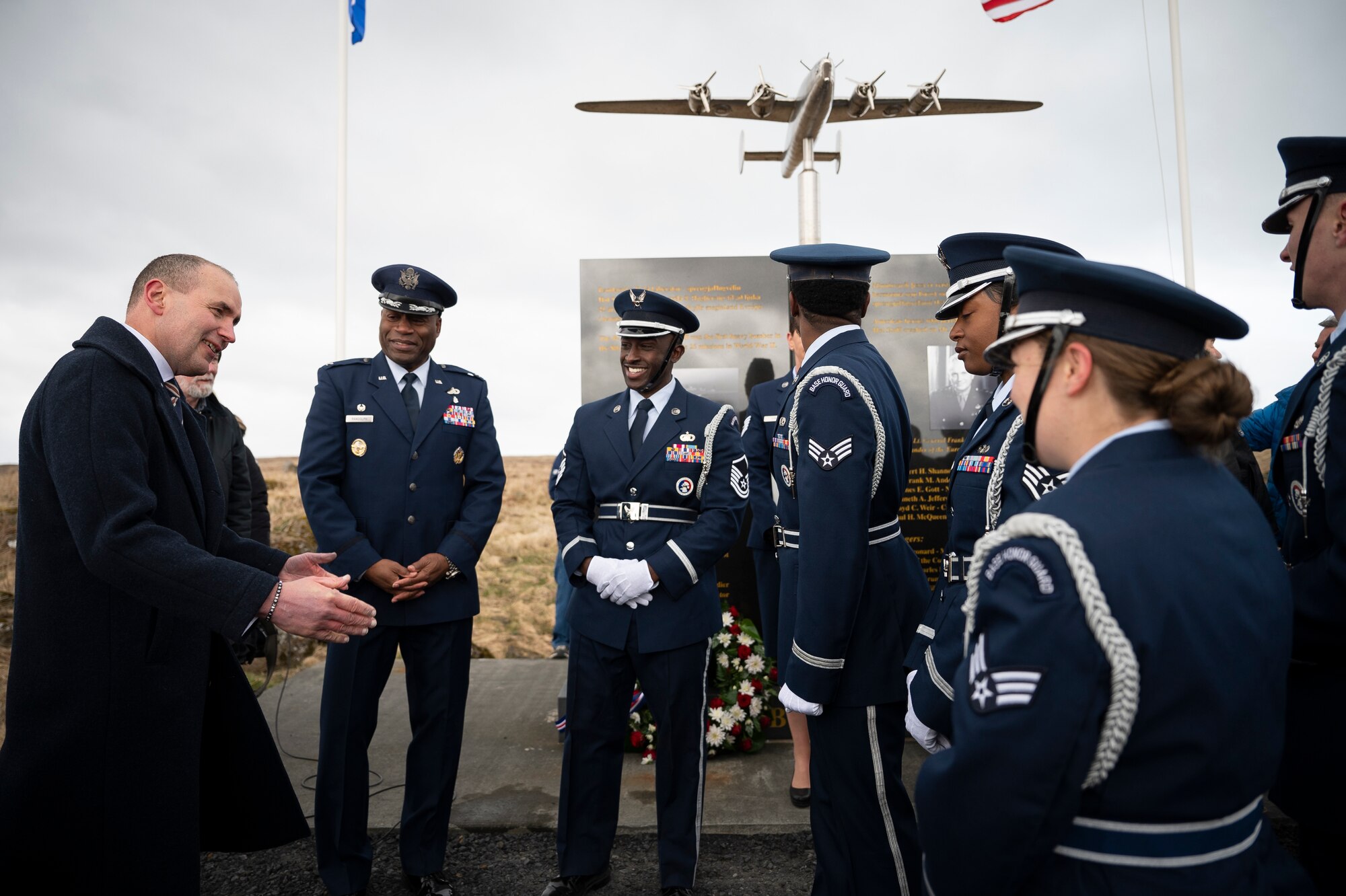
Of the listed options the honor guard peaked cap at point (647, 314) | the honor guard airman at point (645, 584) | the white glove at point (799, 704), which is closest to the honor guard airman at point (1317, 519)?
the white glove at point (799, 704)

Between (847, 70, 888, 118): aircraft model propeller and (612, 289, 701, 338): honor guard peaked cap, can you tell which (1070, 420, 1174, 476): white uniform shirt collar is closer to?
(612, 289, 701, 338): honor guard peaked cap

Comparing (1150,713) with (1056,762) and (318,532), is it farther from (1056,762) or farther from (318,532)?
(318,532)

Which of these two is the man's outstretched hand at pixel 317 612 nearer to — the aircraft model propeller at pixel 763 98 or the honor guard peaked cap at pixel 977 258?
the honor guard peaked cap at pixel 977 258

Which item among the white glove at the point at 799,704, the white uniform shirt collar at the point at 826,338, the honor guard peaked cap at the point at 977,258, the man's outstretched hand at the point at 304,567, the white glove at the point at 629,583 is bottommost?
the white glove at the point at 799,704

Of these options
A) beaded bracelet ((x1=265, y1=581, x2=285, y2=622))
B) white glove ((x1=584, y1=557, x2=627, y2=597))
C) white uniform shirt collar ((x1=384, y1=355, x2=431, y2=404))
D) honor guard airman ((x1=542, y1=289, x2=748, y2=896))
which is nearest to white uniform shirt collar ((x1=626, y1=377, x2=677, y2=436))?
honor guard airman ((x1=542, y1=289, x2=748, y2=896))

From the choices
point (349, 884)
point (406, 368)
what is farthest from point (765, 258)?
point (349, 884)

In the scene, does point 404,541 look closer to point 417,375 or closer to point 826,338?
point 417,375

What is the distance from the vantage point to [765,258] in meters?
5.65

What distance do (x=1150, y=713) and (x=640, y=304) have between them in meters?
2.78

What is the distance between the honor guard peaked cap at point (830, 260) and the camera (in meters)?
2.81

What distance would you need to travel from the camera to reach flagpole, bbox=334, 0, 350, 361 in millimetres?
6273

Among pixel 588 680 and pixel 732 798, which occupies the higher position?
pixel 588 680

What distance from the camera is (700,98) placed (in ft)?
24.3

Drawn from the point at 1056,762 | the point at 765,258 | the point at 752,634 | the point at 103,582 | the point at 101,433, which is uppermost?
the point at 765,258
